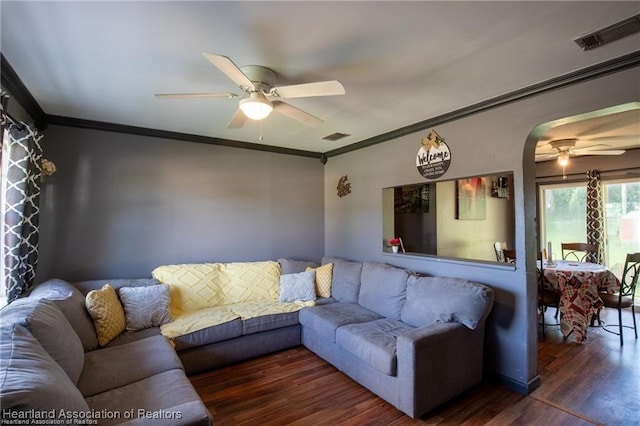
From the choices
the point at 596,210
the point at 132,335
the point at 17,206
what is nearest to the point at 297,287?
the point at 132,335

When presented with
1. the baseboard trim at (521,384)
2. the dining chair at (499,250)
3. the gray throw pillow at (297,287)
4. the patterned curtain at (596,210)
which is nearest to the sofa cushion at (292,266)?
the gray throw pillow at (297,287)

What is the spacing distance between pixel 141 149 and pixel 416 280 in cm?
346

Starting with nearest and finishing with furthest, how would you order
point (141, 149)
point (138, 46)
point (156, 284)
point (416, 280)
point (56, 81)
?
1. point (138, 46)
2. point (56, 81)
3. point (416, 280)
4. point (156, 284)
5. point (141, 149)

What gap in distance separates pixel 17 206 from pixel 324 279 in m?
3.06

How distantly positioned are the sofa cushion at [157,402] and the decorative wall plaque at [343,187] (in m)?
3.23

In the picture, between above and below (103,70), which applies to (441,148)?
below

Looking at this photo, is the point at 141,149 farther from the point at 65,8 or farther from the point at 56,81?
the point at 65,8

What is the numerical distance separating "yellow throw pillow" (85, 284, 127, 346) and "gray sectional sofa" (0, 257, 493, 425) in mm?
57

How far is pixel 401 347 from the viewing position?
7.52 feet

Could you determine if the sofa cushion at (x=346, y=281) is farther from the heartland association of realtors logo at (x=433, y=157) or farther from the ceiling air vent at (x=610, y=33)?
the ceiling air vent at (x=610, y=33)

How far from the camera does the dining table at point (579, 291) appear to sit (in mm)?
3557

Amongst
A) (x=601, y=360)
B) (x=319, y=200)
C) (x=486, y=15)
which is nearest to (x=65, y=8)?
(x=486, y=15)

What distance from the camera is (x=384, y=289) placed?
10.8ft

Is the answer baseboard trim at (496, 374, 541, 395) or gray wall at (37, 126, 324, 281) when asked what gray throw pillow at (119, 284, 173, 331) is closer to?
gray wall at (37, 126, 324, 281)
